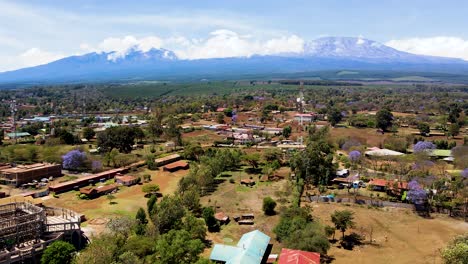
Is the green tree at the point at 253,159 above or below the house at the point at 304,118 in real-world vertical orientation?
below

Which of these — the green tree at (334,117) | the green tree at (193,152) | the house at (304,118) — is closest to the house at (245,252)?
the green tree at (193,152)

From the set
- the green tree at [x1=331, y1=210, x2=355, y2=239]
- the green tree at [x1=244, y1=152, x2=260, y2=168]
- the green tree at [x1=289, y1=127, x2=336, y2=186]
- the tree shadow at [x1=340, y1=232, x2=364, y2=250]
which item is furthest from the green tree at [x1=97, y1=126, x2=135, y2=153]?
the tree shadow at [x1=340, y1=232, x2=364, y2=250]

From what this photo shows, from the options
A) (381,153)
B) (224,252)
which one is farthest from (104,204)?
(381,153)

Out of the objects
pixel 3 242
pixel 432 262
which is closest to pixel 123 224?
pixel 3 242

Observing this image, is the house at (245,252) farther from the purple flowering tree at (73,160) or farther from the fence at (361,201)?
the purple flowering tree at (73,160)

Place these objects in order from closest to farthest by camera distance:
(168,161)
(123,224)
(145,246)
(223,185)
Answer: (145,246)
(123,224)
(223,185)
(168,161)

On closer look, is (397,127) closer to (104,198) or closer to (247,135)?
(247,135)

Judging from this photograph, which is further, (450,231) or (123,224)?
(450,231)
